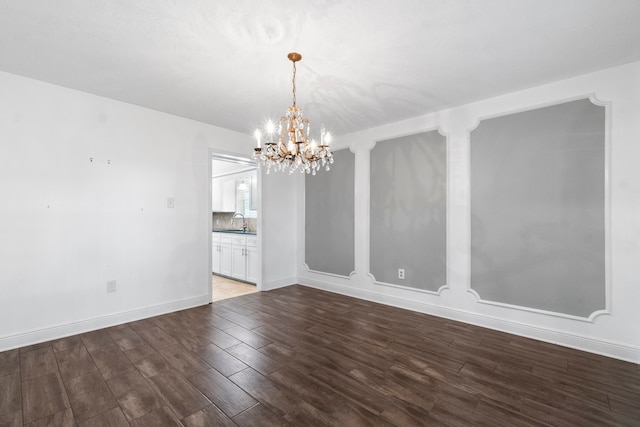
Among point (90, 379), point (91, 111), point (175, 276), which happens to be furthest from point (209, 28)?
point (175, 276)

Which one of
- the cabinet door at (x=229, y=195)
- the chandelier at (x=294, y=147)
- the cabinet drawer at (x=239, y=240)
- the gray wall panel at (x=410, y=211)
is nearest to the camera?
the chandelier at (x=294, y=147)

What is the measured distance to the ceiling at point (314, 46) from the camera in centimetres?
177

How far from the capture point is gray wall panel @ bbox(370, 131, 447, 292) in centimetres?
347

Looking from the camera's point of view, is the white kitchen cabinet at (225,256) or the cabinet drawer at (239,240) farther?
the white kitchen cabinet at (225,256)

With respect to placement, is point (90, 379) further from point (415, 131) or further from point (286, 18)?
point (415, 131)

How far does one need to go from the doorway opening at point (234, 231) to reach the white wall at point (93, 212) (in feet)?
2.40

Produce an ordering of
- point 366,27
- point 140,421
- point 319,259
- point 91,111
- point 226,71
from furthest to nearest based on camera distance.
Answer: point 319,259, point 91,111, point 226,71, point 366,27, point 140,421

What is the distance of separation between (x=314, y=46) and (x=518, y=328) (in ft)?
10.9

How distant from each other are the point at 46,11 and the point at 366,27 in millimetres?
2064

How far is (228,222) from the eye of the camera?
6.93 metres

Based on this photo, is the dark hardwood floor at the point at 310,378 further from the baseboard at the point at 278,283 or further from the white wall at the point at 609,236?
the baseboard at the point at 278,283

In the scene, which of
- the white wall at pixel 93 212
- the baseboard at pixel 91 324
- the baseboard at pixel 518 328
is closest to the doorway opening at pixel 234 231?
the baseboard at pixel 91 324

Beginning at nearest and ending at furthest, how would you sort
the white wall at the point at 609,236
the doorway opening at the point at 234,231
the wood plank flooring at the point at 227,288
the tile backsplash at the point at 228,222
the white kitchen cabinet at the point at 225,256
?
the white wall at the point at 609,236
the wood plank flooring at the point at 227,288
the doorway opening at the point at 234,231
the white kitchen cabinet at the point at 225,256
the tile backsplash at the point at 228,222

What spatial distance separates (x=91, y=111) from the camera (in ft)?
9.86
